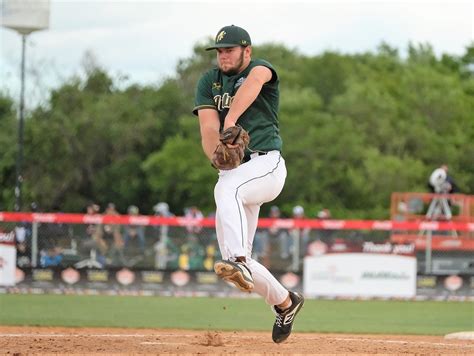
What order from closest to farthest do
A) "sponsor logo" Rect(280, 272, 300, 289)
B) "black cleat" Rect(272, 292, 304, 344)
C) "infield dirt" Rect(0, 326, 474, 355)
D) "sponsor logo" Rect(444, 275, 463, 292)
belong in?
1. "infield dirt" Rect(0, 326, 474, 355)
2. "black cleat" Rect(272, 292, 304, 344)
3. "sponsor logo" Rect(280, 272, 300, 289)
4. "sponsor logo" Rect(444, 275, 463, 292)

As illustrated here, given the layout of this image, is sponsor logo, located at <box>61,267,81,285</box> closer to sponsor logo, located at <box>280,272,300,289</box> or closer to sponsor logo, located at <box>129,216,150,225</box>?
sponsor logo, located at <box>129,216,150,225</box>

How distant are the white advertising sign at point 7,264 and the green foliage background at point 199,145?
2398cm

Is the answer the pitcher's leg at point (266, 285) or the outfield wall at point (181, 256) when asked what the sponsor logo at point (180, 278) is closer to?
the outfield wall at point (181, 256)

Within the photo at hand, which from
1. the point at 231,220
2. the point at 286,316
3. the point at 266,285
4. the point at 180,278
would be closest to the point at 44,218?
the point at 180,278

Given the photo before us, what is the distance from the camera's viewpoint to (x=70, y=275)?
19.4m

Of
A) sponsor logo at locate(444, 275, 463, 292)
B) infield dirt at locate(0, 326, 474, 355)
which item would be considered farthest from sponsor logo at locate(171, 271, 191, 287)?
infield dirt at locate(0, 326, 474, 355)

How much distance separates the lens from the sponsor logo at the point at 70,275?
19.4 meters

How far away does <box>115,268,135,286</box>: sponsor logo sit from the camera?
19.5 metres

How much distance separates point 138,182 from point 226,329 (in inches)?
1464

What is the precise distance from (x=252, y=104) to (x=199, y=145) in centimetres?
4220

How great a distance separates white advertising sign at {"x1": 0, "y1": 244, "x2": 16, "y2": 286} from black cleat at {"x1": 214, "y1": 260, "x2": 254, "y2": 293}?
12.0 m

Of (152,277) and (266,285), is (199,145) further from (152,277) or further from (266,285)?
(266,285)

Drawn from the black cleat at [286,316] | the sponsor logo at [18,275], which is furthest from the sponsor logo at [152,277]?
the black cleat at [286,316]

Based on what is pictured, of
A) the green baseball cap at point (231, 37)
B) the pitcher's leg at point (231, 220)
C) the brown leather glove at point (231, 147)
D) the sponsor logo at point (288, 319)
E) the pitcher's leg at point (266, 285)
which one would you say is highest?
the green baseball cap at point (231, 37)
